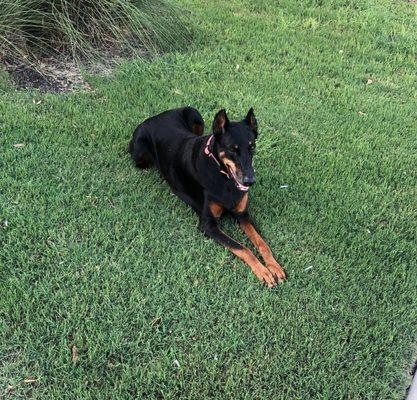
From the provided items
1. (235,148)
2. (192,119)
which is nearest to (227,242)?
(235,148)

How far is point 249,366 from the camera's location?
2.83 metres

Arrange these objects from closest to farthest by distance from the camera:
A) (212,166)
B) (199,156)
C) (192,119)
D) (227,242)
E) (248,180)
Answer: (248,180)
(227,242)
(212,166)
(199,156)
(192,119)

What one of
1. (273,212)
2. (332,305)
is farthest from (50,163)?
(332,305)

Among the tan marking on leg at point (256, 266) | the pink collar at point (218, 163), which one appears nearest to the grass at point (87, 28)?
the pink collar at point (218, 163)

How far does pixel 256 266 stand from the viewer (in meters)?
3.42

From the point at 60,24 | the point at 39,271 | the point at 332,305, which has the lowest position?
the point at 39,271

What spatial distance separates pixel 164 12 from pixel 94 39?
98 centimetres

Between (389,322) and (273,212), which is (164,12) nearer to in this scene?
(273,212)

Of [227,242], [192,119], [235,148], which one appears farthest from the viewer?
[192,119]

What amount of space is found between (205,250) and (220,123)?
931 millimetres

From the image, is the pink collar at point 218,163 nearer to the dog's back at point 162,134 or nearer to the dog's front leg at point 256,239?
the dog's front leg at point 256,239

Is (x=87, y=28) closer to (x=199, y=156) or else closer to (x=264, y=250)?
(x=199, y=156)

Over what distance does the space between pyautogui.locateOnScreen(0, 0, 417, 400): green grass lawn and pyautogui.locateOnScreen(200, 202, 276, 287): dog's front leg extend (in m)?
0.07

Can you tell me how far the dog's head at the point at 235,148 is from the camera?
329 centimetres
